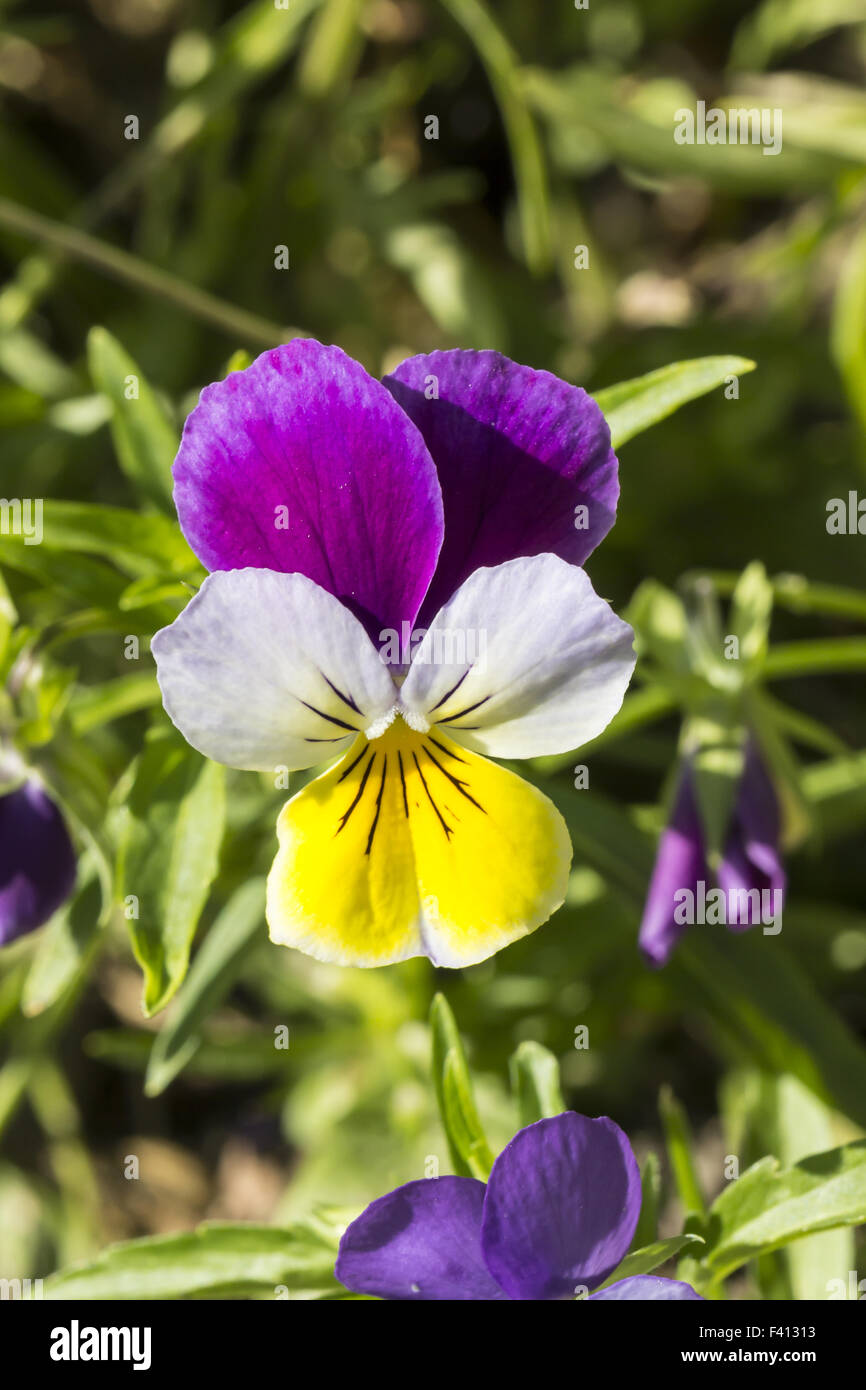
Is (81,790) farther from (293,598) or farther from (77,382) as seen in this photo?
(77,382)

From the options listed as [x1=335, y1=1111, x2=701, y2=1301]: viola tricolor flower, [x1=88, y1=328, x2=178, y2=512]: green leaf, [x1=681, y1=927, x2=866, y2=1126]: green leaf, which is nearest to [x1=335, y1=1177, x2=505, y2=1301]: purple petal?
[x1=335, y1=1111, x2=701, y2=1301]: viola tricolor flower

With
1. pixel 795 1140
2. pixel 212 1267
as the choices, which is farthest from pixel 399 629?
pixel 795 1140

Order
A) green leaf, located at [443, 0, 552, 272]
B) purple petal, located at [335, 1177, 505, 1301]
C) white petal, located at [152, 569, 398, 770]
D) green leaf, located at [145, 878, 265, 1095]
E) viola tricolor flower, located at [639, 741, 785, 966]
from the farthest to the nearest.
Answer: green leaf, located at [443, 0, 552, 272]
green leaf, located at [145, 878, 265, 1095]
viola tricolor flower, located at [639, 741, 785, 966]
purple petal, located at [335, 1177, 505, 1301]
white petal, located at [152, 569, 398, 770]

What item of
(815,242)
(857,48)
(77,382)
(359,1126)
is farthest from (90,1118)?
(857,48)

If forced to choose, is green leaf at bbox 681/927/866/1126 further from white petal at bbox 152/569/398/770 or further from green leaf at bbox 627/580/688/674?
white petal at bbox 152/569/398/770

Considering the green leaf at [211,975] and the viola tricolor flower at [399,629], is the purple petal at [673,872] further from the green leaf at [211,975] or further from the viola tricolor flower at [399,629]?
the green leaf at [211,975]

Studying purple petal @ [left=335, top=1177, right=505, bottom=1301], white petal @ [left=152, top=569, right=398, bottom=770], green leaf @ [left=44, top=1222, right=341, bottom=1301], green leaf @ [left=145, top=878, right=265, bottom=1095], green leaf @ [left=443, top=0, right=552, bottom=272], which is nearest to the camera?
white petal @ [left=152, top=569, right=398, bottom=770]

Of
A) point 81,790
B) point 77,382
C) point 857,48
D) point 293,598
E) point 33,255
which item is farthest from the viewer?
point 857,48
